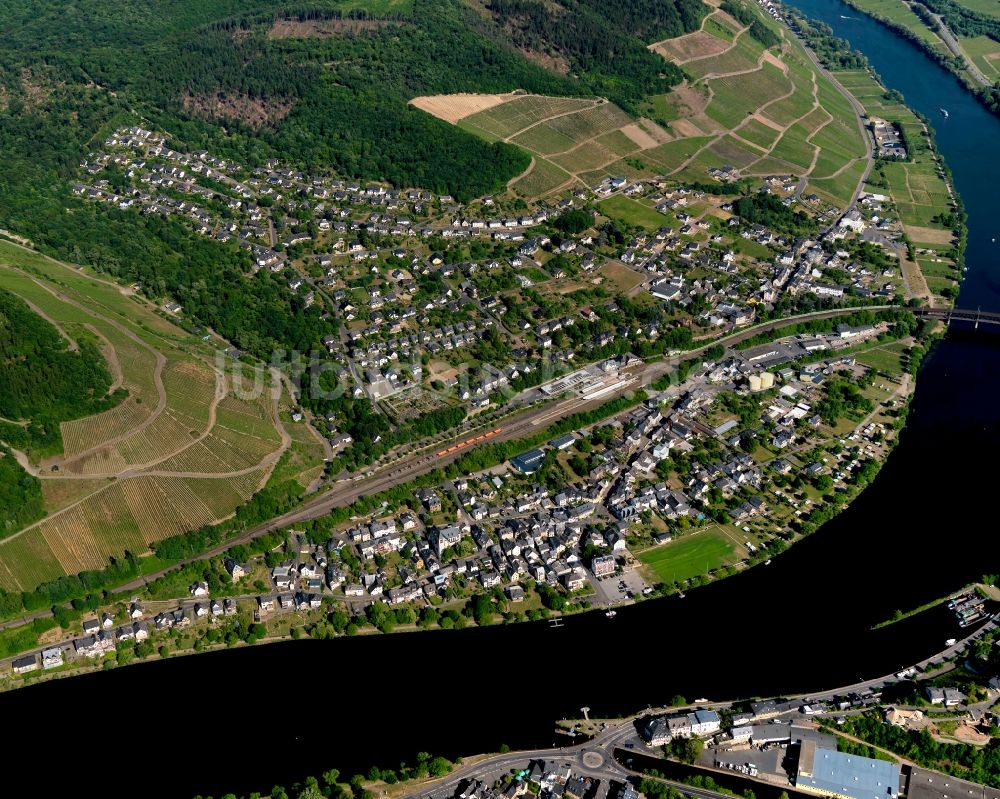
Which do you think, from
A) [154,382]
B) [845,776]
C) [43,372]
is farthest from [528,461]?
[43,372]

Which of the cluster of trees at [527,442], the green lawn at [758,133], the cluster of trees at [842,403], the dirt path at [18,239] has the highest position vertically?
the green lawn at [758,133]

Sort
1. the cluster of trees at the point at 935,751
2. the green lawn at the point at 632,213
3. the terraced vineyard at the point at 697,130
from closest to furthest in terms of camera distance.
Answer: the cluster of trees at the point at 935,751, the green lawn at the point at 632,213, the terraced vineyard at the point at 697,130

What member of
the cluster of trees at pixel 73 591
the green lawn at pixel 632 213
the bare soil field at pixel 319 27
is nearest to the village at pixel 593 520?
the cluster of trees at pixel 73 591

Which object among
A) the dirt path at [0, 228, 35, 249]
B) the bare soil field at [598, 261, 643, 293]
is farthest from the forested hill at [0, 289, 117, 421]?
the bare soil field at [598, 261, 643, 293]

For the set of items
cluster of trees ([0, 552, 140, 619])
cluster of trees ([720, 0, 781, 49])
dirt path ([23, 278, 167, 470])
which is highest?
cluster of trees ([720, 0, 781, 49])

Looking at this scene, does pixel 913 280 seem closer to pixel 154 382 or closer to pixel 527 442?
pixel 527 442

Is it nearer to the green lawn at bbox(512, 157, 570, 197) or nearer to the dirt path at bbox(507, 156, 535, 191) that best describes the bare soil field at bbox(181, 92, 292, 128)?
the dirt path at bbox(507, 156, 535, 191)

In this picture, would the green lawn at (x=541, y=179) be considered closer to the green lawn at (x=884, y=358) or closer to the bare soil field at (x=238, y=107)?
the bare soil field at (x=238, y=107)
